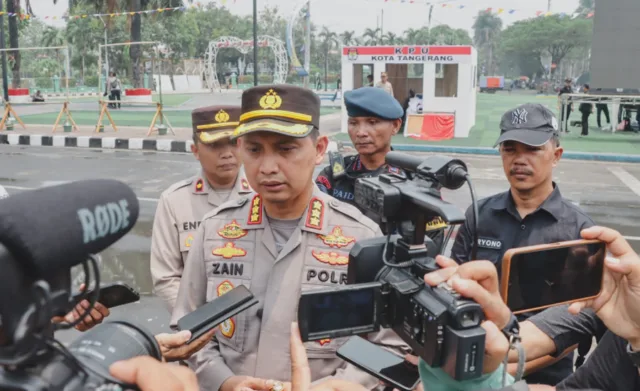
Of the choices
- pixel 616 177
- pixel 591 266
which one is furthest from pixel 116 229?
pixel 616 177

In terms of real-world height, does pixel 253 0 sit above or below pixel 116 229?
above

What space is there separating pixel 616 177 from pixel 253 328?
9097 mm

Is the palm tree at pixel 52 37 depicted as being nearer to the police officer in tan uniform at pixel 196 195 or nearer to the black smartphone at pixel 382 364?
the police officer in tan uniform at pixel 196 195

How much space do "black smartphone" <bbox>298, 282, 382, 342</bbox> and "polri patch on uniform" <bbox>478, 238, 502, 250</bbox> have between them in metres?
1.16

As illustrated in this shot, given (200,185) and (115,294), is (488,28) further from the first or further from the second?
(115,294)

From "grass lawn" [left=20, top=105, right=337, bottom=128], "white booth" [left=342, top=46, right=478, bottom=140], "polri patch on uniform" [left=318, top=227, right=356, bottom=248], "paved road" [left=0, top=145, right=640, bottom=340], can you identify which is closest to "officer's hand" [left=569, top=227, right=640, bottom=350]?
"polri patch on uniform" [left=318, top=227, right=356, bottom=248]

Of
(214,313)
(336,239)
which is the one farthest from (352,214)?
(214,313)

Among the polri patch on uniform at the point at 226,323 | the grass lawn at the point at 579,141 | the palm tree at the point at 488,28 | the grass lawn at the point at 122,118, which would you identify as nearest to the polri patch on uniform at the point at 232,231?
the polri patch on uniform at the point at 226,323

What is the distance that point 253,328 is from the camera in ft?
5.83

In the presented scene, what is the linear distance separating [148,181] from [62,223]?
27.3 feet

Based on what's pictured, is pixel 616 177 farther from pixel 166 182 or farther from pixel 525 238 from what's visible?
pixel 525 238

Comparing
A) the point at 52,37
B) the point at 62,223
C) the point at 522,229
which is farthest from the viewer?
the point at 52,37

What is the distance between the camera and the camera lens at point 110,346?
890 mm

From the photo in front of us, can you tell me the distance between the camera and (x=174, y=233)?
259cm
